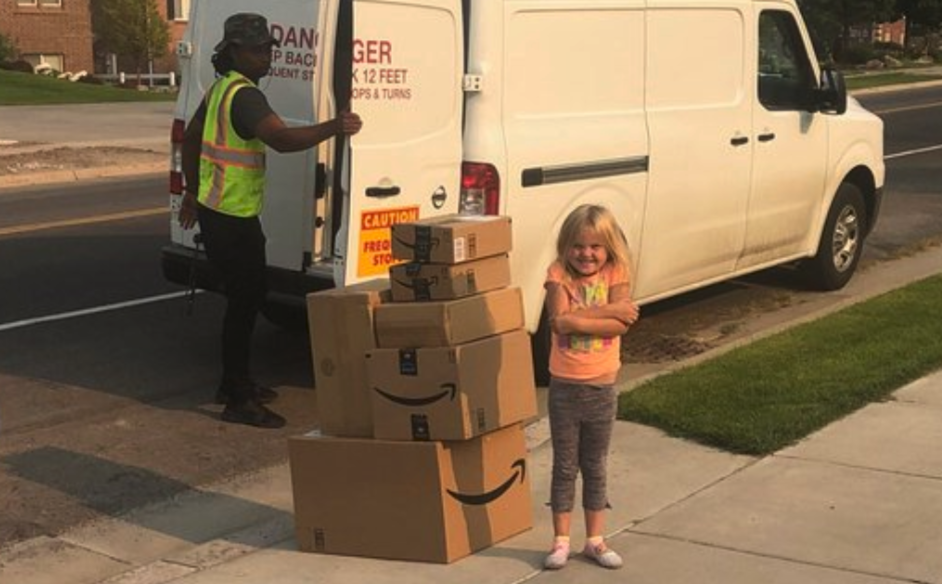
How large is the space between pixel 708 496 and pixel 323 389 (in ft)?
5.24

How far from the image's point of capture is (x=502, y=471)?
4.87 metres

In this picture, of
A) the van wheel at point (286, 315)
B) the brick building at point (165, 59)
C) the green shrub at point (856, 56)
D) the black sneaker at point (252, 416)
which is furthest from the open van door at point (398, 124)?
the green shrub at point (856, 56)

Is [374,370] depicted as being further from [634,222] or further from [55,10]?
[55,10]

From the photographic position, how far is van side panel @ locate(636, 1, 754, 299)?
25.2 feet

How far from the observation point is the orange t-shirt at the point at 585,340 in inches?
178

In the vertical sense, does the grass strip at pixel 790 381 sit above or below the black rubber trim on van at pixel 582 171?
below

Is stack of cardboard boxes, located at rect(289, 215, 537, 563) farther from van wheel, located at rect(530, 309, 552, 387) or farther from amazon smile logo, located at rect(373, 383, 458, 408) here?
van wheel, located at rect(530, 309, 552, 387)

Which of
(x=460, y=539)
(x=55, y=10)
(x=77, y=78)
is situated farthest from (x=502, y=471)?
(x=55, y=10)

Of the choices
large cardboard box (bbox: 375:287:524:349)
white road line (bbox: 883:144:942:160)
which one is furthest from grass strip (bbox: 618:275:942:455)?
white road line (bbox: 883:144:942:160)

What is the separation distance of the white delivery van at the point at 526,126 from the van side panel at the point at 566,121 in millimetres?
10

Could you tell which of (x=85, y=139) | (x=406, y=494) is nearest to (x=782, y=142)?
(x=406, y=494)

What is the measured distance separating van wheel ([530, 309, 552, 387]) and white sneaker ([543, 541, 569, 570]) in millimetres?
2407

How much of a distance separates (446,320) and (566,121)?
263 cm

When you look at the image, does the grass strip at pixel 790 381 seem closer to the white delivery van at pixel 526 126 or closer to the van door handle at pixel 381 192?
the white delivery van at pixel 526 126
